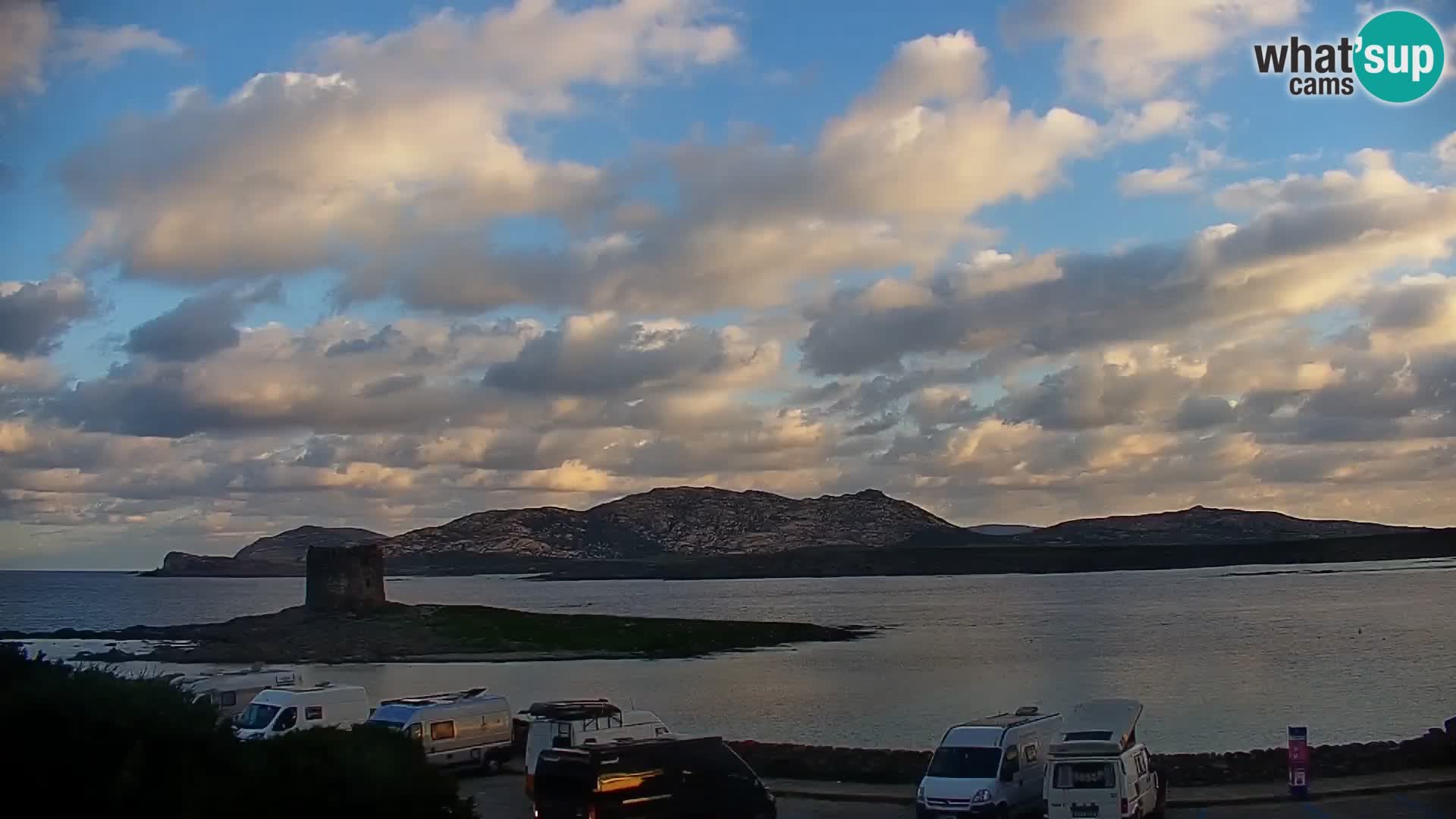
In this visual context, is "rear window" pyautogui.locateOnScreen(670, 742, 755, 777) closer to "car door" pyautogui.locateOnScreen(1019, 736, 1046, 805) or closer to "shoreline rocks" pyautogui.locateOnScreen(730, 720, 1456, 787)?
"car door" pyautogui.locateOnScreen(1019, 736, 1046, 805)

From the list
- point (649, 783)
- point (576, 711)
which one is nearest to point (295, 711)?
point (576, 711)

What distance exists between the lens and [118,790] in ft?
44.1

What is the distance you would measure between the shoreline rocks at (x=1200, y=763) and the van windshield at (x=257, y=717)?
11.2 meters

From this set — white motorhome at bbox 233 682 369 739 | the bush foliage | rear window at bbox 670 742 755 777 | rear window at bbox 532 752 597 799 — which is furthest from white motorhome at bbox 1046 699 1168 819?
white motorhome at bbox 233 682 369 739

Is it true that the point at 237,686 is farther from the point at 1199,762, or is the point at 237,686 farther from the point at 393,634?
the point at 393,634

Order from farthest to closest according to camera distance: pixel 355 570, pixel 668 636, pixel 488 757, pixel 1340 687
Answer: pixel 355 570, pixel 668 636, pixel 1340 687, pixel 488 757

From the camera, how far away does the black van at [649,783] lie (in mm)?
20562

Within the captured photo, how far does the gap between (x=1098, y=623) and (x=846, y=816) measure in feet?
319

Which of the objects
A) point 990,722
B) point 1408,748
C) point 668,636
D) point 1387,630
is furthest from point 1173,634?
point 990,722

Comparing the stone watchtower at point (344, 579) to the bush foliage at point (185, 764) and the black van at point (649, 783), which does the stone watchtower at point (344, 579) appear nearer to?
the black van at point (649, 783)

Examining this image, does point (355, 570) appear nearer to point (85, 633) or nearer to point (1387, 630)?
point (85, 633)

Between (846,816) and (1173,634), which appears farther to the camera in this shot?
(1173,634)

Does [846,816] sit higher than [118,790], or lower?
lower

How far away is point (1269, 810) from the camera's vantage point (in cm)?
2509
